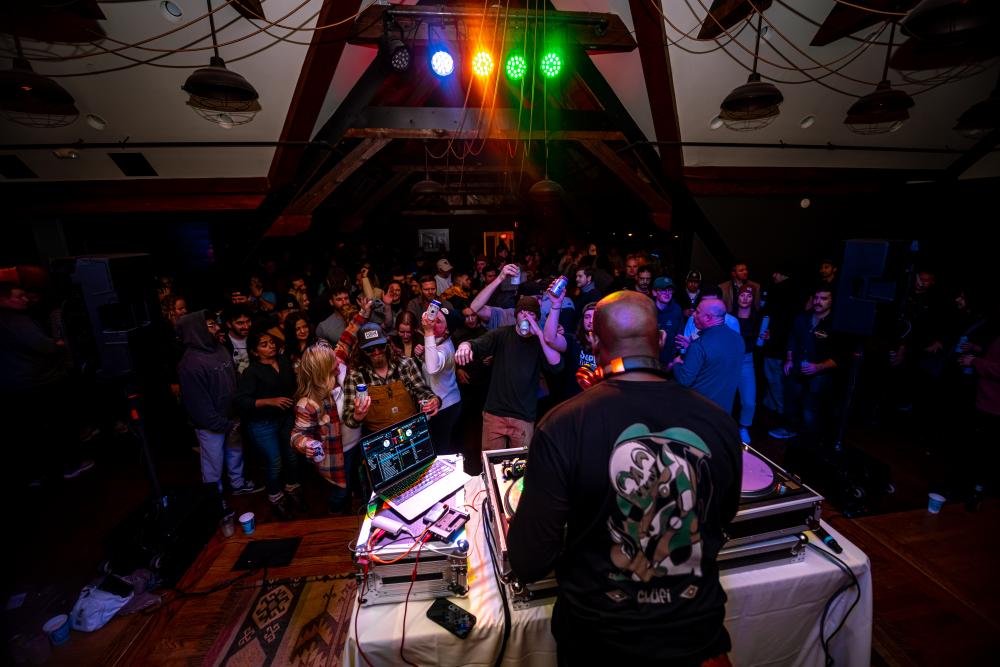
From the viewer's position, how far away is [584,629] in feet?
3.82

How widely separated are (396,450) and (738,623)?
1.50 meters

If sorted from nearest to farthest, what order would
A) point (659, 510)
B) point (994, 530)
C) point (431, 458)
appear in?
point (659, 510)
point (431, 458)
point (994, 530)

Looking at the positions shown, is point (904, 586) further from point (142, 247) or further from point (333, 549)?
point (142, 247)

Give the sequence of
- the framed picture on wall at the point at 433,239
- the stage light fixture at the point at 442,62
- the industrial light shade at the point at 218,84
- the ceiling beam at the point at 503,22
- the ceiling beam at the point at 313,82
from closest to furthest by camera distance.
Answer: the industrial light shade at the point at 218,84
the ceiling beam at the point at 313,82
the ceiling beam at the point at 503,22
the stage light fixture at the point at 442,62
the framed picture on wall at the point at 433,239

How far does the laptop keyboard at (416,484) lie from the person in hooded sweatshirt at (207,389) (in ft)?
6.90

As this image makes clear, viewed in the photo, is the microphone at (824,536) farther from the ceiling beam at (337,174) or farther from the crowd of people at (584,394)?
the ceiling beam at (337,174)

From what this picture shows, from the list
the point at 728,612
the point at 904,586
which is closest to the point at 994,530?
the point at 904,586

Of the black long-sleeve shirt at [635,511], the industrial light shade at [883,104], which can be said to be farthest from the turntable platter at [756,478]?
the industrial light shade at [883,104]

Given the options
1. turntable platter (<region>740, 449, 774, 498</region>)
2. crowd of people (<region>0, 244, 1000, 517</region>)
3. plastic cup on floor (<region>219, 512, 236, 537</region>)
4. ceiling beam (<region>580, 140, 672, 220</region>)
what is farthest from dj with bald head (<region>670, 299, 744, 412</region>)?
ceiling beam (<region>580, 140, 672, 220</region>)

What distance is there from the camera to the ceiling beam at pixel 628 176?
696 centimetres

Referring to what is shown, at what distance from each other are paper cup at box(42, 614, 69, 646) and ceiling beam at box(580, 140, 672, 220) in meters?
7.63

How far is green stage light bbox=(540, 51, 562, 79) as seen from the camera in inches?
192

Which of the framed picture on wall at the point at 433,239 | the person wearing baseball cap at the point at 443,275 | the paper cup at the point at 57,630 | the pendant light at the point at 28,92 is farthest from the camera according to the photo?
the framed picture on wall at the point at 433,239

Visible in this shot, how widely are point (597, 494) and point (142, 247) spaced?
1000cm
